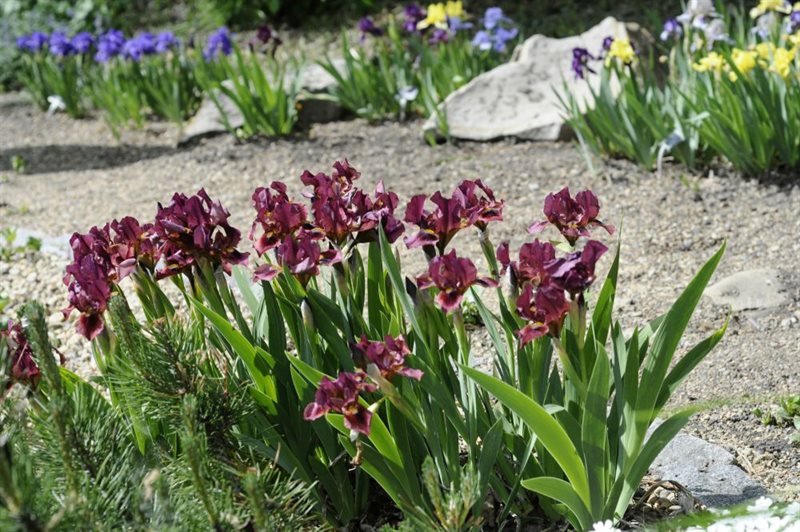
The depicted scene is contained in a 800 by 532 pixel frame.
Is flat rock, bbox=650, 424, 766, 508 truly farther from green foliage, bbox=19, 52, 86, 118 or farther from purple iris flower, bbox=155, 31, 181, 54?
green foliage, bbox=19, 52, 86, 118

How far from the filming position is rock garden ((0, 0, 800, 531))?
1645mm

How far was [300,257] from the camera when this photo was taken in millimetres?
1809

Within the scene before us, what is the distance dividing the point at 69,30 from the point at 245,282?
8152mm

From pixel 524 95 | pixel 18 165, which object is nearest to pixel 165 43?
pixel 18 165

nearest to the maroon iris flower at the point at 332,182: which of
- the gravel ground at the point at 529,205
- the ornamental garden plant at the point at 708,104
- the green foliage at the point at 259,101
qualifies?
the gravel ground at the point at 529,205

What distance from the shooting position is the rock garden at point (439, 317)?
5.40 ft

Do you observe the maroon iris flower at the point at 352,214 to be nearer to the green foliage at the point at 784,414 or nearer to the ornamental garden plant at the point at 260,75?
the green foliage at the point at 784,414

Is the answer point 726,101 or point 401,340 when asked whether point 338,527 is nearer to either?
point 401,340

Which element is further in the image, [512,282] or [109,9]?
[109,9]

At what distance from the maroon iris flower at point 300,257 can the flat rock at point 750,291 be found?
182cm

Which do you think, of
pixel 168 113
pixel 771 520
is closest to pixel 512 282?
pixel 771 520

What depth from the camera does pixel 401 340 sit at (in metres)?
1.65

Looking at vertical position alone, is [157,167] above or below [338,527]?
above

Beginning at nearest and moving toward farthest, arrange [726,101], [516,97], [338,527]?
[338,527], [726,101], [516,97]
